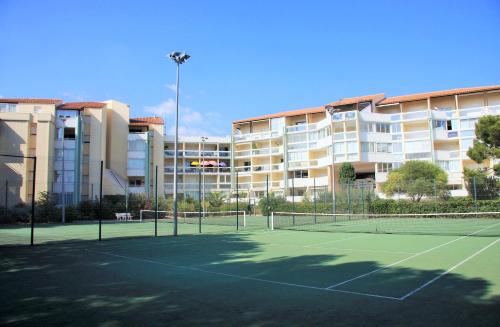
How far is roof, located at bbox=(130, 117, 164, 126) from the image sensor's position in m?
62.4

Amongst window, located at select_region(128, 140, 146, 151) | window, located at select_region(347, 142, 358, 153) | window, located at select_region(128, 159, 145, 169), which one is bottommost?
window, located at select_region(128, 159, 145, 169)

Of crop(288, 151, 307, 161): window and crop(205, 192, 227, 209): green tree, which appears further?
crop(288, 151, 307, 161): window

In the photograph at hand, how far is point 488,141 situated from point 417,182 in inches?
271

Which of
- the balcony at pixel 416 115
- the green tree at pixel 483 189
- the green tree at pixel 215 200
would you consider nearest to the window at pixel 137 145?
the green tree at pixel 215 200

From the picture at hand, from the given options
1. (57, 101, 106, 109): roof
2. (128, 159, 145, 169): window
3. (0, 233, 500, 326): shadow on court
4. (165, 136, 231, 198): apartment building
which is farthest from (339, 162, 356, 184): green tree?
(0, 233, 500, 326): shadow on court

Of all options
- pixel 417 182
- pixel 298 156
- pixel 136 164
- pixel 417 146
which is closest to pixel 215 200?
pixel 136 164

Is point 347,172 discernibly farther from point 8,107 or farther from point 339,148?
point 8,107

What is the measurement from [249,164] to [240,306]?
67107 mm

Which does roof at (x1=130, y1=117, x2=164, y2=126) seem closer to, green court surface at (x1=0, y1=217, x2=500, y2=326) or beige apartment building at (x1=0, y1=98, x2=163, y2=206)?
beige apartment building at (x1=0, y1=98, x2=163, y2=206)

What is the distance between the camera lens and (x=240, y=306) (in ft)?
20.9

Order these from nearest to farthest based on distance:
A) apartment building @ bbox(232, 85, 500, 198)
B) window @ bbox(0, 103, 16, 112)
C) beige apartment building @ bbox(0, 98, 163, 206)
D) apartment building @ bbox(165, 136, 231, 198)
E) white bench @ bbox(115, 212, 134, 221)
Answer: white bench @ bbox(115, 212, 134, 221) → beige apartment building @ bbox(0, 98, 163, 206) → window @ bbox(0, 103, 16, 112) → apartment building @ bbox(232, 85, 500, 198) → apartment building @ bbox(165, 136, 231, 198)

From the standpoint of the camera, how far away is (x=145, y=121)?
2569 inches

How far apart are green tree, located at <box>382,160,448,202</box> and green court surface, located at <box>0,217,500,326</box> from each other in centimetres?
1831

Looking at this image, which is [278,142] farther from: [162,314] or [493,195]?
[162,314]
